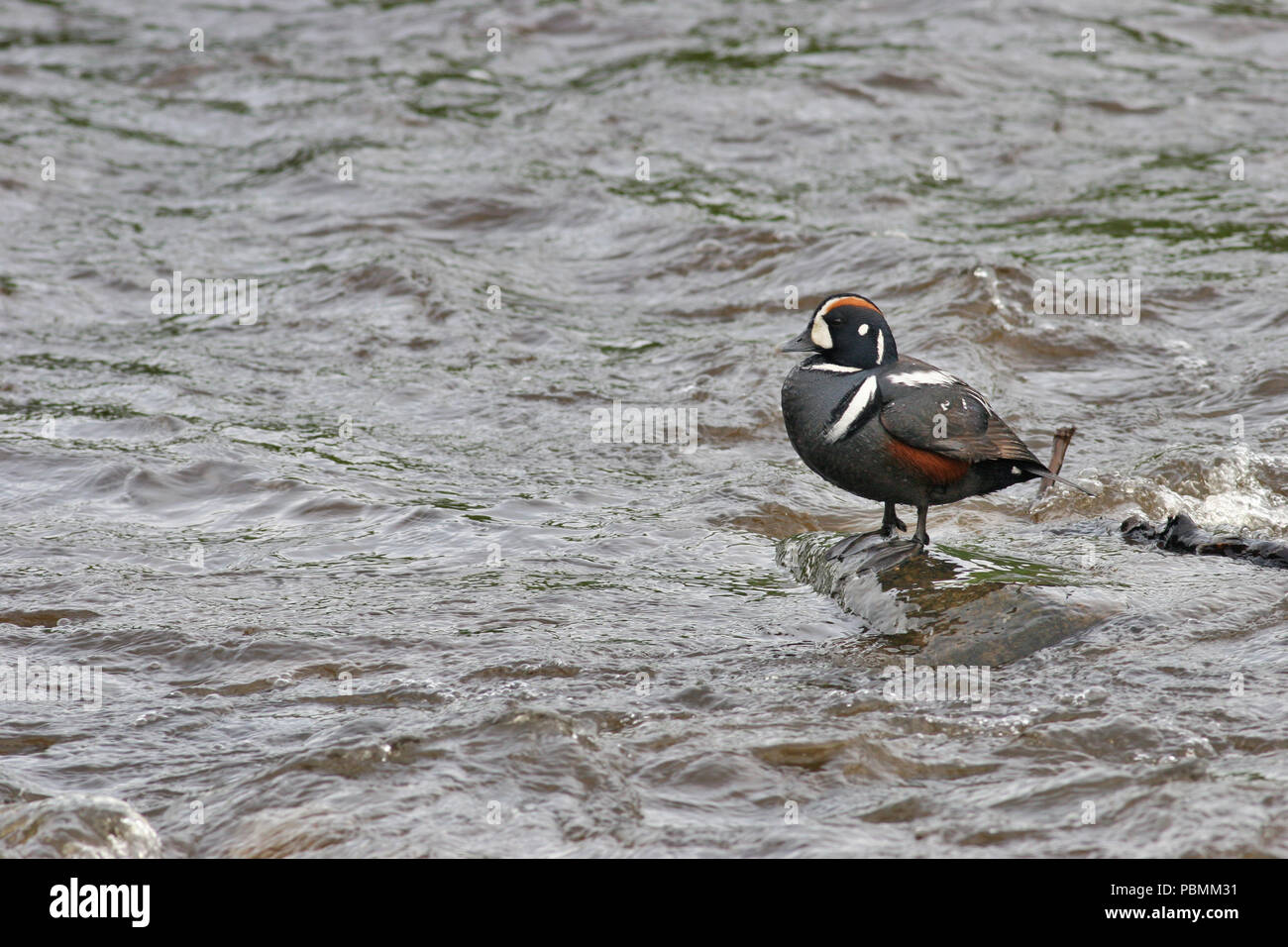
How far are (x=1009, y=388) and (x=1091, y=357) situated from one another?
798 mm

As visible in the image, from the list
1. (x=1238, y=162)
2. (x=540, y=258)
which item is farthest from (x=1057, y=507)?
(x=1238, y=162)

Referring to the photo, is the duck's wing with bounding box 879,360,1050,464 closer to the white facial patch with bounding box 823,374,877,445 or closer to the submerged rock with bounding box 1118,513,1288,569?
the white facial patch with bounding box 823,374,877,445

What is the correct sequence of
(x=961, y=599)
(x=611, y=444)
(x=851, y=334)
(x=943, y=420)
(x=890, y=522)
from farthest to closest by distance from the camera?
(x=611, y=444), (x=890, y=522), (x=851, y=334), (x=943, y=420), (x=961, y=599)

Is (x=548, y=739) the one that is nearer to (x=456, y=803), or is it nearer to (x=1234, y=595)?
(x=456, y=803)

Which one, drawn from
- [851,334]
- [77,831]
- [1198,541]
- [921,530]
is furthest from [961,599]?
[77,831]

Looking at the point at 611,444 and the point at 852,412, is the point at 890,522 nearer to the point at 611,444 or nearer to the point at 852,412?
the point at 852,412

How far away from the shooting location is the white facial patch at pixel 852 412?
238 inches

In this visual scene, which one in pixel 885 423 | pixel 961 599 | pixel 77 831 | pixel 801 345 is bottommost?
pixel 77 831

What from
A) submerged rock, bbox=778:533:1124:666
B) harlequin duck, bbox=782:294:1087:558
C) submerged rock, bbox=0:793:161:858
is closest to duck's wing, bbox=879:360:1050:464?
harlequin duck, bbox=782:294:1087:558

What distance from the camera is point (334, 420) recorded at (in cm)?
914

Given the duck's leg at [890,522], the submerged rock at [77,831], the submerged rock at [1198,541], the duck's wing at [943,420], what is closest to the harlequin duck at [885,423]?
the duck's wing at [943,420]

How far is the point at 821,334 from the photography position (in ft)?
20.5

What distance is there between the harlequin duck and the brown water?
388 mm

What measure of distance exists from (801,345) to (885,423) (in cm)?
57
